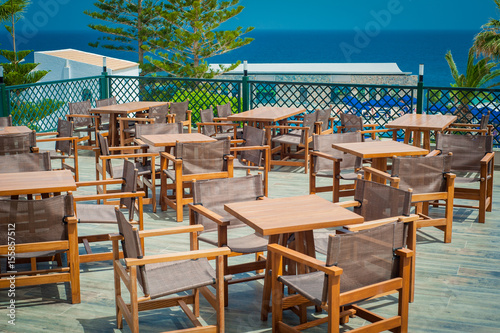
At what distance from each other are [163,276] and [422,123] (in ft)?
14.5

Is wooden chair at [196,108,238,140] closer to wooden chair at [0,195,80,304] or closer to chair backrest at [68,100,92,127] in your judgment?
chair backrest at [68,100,92,127]

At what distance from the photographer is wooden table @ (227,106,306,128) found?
773 centimetres

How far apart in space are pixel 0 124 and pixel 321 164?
379 centimetres

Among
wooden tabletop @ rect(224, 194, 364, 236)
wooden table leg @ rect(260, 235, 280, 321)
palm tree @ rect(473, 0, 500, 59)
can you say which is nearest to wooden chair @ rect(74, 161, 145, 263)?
wooden tabletop @ rect(224, 194, 364, 236)

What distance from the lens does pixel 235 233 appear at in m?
5.20

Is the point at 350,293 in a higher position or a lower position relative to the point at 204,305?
higher

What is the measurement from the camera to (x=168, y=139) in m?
5.94

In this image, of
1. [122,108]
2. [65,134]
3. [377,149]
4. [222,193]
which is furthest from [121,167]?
[122,108]

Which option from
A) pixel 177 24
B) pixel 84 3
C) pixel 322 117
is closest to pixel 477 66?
pixel 177 24

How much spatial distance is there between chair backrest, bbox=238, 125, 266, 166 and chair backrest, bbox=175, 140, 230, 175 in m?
0.51

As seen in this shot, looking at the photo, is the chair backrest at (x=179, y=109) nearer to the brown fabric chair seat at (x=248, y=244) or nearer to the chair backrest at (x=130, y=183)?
the chair backrest at (x=130, y=183)

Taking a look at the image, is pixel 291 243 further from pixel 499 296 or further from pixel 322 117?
pixel 322 117

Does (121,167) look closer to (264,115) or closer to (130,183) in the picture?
(130,183)

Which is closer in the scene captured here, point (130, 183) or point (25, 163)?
point (130, 183)
